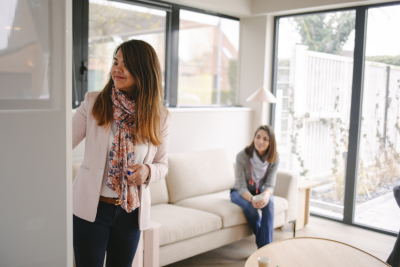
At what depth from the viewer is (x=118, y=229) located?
136 cm

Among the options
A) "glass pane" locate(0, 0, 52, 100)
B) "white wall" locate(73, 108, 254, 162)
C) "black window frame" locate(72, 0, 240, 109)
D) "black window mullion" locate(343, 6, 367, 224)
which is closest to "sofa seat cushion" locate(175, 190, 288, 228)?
"white wall" locate(73, 108, 254, 162)

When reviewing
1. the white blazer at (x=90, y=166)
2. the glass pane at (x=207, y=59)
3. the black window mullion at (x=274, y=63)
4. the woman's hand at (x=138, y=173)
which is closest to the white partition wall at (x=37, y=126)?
the white blazer at (x=90, y=166)

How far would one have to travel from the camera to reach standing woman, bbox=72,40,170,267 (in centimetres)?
132

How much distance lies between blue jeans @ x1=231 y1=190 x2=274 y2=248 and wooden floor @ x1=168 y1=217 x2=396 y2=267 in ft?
0.76

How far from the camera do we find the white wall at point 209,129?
3.79 meters

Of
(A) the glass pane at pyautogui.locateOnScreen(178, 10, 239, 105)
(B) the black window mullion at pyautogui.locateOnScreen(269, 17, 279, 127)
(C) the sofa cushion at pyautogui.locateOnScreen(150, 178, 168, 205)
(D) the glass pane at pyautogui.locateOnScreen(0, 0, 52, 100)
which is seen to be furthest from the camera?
(B) the black window mullion at pyautogui.locateOnScreen(269, 17, 279, 127)

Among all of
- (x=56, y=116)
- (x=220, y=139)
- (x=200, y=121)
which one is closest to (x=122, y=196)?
(x=56, y=116)

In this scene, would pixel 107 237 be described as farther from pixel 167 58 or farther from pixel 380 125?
pixel 380 125

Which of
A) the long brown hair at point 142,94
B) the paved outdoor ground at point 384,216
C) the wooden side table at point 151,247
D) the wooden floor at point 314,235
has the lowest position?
the wooden floor at point 314,235

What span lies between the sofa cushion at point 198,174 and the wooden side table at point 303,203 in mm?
677

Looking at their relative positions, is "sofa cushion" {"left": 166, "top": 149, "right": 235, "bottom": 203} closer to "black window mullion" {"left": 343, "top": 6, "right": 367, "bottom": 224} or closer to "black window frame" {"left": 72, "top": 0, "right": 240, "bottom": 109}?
"black window frame" {"left": 72, "top": 0, "right": 240, "bottom": 109}

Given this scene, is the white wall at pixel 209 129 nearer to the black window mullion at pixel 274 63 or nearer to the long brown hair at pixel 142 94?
the black window mullion at pixel 274 63

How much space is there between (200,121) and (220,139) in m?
0.40

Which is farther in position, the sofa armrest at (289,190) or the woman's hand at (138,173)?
the sofa armrest at (289,190)
